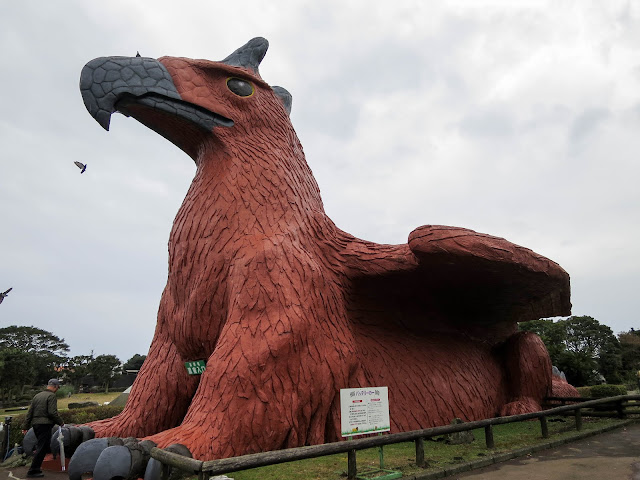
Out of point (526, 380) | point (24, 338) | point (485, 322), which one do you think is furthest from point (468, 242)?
point (24, 338)

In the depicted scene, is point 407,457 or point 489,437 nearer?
point 407,457

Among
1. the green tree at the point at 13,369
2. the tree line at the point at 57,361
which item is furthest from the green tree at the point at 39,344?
the green tree at the point at 13,369

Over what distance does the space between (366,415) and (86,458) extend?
2263 millimetres

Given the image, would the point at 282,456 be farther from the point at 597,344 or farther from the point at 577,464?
the point at 597,344

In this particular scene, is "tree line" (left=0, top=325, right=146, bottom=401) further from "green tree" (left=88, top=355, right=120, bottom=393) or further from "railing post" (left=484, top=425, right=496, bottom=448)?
"railing post" (left=484, top=425, right=496, bottom=448)

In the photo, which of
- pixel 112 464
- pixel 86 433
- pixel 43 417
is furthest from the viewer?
pixel 43 417

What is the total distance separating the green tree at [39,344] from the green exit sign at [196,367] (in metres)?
47.7

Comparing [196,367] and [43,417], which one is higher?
[196,367]

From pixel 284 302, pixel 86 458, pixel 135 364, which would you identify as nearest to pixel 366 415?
pixel 284 302

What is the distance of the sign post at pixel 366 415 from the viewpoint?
12.4 ft

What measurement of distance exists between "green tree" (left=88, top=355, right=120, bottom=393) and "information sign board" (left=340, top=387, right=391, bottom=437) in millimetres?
50535

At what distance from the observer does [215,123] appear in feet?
17.4

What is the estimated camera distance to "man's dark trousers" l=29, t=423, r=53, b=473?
171 inches

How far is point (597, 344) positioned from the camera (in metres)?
38.6
